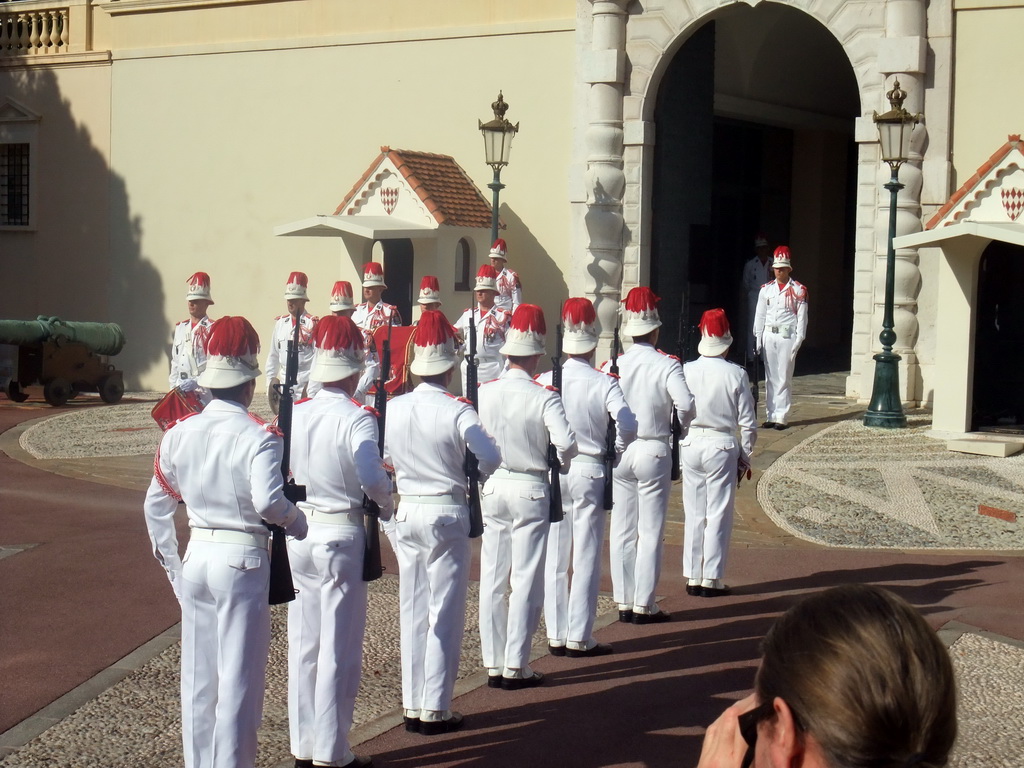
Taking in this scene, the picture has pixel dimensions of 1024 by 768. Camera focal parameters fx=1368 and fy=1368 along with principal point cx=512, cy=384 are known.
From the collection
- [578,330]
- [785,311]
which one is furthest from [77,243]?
[578,330]

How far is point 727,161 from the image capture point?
23609 mm

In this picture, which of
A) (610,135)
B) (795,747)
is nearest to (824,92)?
(610,135)

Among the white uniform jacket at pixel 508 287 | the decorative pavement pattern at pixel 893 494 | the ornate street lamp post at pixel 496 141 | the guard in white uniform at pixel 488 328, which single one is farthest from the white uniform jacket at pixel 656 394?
the ornate street lamp post at pixel 496 141

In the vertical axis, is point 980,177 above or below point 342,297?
above

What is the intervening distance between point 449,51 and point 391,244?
305 cm

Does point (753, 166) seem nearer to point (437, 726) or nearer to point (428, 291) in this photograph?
point (428, 291)

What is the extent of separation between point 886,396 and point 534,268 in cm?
620

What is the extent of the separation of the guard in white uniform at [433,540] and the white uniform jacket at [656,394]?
229 centimetres

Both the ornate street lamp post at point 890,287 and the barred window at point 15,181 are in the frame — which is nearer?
the ornate street lamp post at point 890,287

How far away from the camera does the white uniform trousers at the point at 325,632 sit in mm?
5789

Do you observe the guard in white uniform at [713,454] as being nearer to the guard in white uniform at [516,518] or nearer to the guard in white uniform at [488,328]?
the guard in white uniform at [516,518]

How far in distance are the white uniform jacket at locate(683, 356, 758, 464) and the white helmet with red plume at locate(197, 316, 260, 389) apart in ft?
13.6

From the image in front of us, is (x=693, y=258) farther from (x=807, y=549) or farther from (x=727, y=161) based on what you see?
(x=807, y=549)

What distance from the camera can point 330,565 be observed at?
19.4 ft
